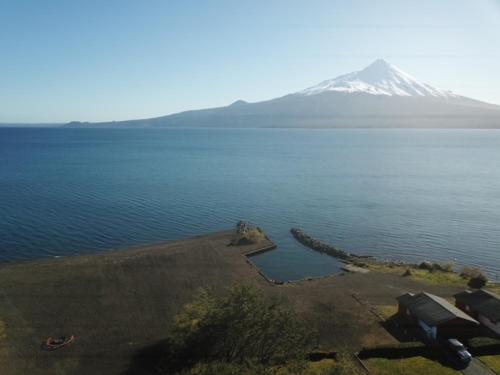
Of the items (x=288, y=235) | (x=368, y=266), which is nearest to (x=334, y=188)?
(x=288, y=235)

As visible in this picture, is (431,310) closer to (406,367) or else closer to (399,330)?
(399,330)

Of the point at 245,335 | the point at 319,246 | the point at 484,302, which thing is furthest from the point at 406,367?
the point at 319,246

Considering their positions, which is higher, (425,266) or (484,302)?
(484,302)

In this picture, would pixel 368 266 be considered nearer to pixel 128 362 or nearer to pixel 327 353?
pixel 327 353

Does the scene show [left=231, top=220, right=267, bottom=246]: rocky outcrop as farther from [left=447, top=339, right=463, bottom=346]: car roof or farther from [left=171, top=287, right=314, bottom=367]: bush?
[left=171, top=287, right=314, bottom=367]: bush

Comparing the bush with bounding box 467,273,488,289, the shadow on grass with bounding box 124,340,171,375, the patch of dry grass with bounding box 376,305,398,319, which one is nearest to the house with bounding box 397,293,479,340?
the patch of dry grass with bounding box 376,305,398,319

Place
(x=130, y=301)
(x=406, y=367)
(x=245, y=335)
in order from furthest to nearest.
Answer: (x=130, y=301), (x=406, y=367), (x=245, y=335)

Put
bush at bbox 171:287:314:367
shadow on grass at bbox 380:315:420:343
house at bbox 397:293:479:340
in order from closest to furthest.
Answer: bush at bbox 171:287:314:367
house at bbox 397:293:479:340
shadow on grass at bbox 380:315:420:343
